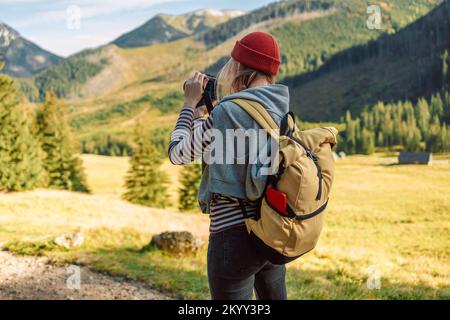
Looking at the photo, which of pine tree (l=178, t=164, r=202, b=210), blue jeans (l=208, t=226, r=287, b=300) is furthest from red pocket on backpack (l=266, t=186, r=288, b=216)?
pine tree (l=178, t=164, r=202, b=210)

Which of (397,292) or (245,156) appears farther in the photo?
(397,292)

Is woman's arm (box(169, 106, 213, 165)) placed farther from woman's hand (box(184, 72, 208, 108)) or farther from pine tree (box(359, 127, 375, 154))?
pine tree (box(359, 127, 375, 154))

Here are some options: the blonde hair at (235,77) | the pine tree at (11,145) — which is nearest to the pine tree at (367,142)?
the pine tree at (11,145)

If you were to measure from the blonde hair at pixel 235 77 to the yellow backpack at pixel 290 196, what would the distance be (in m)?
0.21

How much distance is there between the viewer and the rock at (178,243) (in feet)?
32.2

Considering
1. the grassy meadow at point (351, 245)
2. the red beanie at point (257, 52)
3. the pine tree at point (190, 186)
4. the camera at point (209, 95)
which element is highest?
the red beanie at point (257, 52)

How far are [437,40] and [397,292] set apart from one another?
131942 mm

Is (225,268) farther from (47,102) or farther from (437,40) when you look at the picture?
(437,40)

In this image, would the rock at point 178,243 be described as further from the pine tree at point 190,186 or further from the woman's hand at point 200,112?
the pine tree at point 190,186

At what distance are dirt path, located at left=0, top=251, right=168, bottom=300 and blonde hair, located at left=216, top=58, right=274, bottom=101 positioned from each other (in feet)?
16.3

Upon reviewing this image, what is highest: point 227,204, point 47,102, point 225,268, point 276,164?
point 47,102

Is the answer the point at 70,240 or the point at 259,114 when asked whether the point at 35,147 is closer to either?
the point at 70,240
